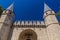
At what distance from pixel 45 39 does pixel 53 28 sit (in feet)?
5.56

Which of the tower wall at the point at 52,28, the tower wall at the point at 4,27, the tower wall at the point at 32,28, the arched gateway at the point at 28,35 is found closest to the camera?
the tower wall at the point at 52,28

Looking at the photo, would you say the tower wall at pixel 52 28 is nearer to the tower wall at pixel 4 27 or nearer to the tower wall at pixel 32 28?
the tower wall at pixel 32 28

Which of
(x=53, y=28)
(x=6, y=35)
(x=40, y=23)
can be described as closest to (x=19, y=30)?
(x=6, y=35)

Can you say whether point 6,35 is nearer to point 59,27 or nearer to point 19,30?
point 19,30

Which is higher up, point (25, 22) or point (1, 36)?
point (25, 22)

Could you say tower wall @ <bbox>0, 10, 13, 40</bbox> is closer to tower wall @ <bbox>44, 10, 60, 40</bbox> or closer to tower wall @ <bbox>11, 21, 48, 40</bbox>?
tower wall @ <bbox>11, 21, 48, 40</bbox>

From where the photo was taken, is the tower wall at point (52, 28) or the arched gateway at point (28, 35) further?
the arched gateway at point (28, 35)

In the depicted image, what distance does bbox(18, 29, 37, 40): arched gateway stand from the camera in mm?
14250

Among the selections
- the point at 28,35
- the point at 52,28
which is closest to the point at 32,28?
the point at 28,35

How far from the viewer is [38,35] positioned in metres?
13.7

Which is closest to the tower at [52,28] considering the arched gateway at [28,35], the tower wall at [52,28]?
the tower wall at [52,28]

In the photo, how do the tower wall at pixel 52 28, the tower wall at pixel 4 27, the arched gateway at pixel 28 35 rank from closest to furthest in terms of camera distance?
the tower wall at pixel 52 28 → the tower wall at pixel 4 27 → the arched gateway at pixel 28 35

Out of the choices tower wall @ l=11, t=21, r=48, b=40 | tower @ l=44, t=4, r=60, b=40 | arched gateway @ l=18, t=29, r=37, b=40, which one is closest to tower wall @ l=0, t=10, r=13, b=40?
tower wall @ l=11, t=21, r=48, b=40

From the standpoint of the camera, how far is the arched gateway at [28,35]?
1425cm
